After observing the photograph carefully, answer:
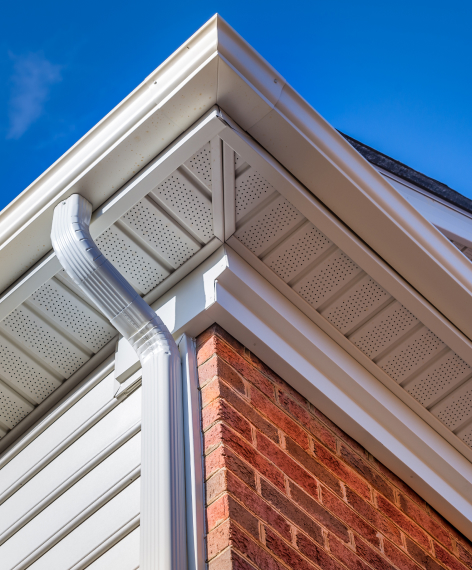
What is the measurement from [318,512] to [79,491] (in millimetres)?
811

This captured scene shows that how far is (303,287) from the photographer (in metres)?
2.50

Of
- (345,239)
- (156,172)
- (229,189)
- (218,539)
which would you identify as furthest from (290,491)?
(156,172)

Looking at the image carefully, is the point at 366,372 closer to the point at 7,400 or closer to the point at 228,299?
the point at 228,299

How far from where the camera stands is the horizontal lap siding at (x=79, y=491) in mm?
1963

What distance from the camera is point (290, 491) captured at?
2.00 meters

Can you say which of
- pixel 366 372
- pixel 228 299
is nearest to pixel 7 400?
pixel 228 299

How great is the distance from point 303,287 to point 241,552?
1.13 metres

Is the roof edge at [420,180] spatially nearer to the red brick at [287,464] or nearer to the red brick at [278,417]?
the red brick at [278,417]

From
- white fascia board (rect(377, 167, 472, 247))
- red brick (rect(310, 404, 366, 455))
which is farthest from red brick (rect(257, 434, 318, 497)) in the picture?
white fascia board (rect(377, 167, 472, 247))

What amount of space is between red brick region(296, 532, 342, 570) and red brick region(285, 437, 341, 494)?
0.28 meters

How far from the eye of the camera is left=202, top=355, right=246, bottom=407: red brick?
2.02m

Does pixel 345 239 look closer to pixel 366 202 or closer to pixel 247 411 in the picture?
pixel 366 202

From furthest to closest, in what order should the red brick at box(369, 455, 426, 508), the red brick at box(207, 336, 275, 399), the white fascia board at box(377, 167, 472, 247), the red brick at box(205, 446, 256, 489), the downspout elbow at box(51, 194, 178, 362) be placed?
the white fascia board at box(377, 167, 472, 247) → the red brick at box(369, 455, 426, 508) → the red brick at box(207, 336, 275, 399) → the downspout elbow at box(51, 194, 178, 362) → the red brick at box(205, 446, 256, 489)

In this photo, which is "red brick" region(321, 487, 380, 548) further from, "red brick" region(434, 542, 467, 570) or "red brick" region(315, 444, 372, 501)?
"red brick" region(434, 542, 467, 570)
